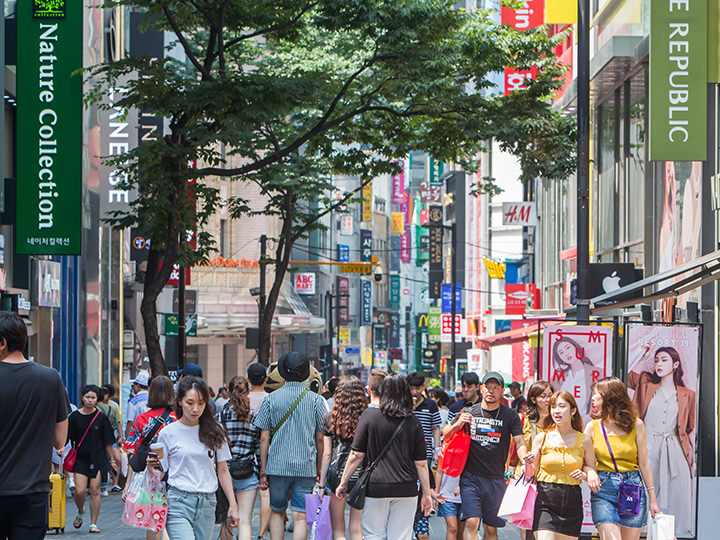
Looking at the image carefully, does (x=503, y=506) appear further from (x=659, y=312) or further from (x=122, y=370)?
(x=122, y=370)

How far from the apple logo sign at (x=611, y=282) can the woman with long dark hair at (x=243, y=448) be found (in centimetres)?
1053

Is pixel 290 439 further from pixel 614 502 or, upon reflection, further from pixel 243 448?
pixel 614 502

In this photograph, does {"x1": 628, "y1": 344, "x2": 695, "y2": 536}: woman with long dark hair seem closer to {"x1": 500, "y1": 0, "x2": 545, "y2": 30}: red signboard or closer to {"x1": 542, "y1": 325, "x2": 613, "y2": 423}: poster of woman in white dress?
{"x1": 542, "y1": 325, "x2": 613, "y2": 423}: poster of woman in white dress

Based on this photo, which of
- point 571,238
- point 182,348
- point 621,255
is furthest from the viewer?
point 571,238

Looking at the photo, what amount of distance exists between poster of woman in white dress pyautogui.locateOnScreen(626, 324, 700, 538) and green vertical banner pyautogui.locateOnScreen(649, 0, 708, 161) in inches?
157

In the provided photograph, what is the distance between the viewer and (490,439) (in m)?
11.1

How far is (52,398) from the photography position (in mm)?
6652

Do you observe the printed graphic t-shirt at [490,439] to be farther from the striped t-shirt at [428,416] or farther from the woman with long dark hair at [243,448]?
the woman with long dark hair at [243,448]

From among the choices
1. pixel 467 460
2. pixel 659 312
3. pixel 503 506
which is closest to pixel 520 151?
pixel 659 312

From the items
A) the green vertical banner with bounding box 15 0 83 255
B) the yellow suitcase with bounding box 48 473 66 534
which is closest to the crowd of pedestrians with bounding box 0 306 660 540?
the yellow suitcase with bounding box 48 473 66 534

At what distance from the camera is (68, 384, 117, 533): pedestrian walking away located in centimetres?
1442

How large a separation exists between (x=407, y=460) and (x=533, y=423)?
131 inches

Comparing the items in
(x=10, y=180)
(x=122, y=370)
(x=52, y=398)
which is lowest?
(x=122, y=370)

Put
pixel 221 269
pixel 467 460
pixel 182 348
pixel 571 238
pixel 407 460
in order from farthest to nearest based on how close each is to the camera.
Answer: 1. pixel 221 269
2. pixel 571 238
3. pixel 182 348
4. pixel 467 460
5. pixel 407 460
